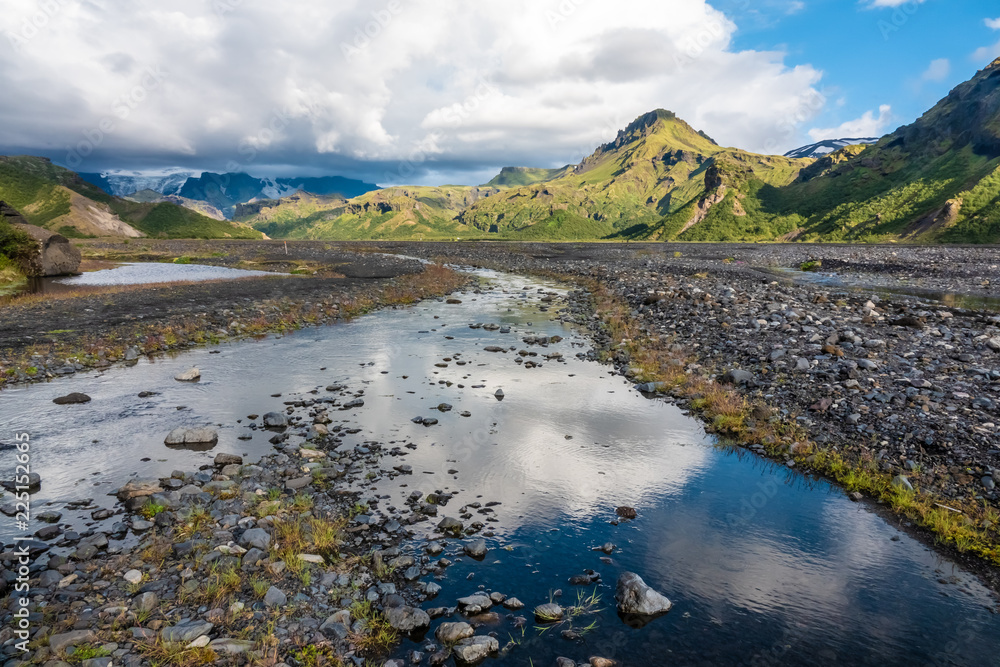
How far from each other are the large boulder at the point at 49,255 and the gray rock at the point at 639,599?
6400 cm

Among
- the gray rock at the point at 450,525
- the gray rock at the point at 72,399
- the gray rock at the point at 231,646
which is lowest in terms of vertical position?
the gray rock at the point at 72,399

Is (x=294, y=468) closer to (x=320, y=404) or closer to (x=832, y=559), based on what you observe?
(x=320, y=404)

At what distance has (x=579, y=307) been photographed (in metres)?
33.2

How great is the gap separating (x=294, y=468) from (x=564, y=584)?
20.8 ft

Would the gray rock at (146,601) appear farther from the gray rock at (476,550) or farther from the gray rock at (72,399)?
the gray rock at (72,399)

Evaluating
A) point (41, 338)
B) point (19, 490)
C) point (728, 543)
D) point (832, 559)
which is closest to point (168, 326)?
point (41, 338)

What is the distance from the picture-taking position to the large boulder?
4752 cm

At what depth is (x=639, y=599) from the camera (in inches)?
260

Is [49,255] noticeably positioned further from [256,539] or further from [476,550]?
[476,550]

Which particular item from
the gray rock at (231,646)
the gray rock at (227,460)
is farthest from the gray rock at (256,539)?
the gray rock at (227,460)

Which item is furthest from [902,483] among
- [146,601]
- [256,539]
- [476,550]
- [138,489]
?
[138,489]

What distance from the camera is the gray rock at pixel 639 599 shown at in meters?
6.54

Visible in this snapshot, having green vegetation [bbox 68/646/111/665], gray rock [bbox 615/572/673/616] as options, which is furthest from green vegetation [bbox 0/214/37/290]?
gray rock [bbox 615/572/673/616]

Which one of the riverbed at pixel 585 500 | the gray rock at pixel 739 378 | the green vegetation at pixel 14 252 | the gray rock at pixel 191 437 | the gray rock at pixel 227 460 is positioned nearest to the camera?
the riverbed at pixel 585 500
